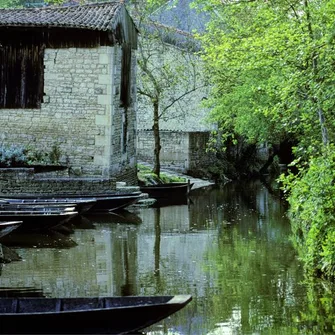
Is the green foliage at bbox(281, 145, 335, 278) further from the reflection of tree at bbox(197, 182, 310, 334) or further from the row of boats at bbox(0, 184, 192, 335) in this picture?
the row of boats at bbox(0, 184, 192, 335)

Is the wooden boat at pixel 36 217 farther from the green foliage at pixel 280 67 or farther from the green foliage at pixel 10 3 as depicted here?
the green foliage at pixel 10 3

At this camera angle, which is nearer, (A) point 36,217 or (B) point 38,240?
(B) point 38,240

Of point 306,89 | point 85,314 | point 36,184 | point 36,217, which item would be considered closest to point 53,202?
point 36,217

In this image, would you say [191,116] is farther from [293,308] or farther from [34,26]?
[293,308]

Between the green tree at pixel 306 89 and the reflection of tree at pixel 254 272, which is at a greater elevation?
the green tree at pixel 306 89

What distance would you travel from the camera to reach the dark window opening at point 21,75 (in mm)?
26078

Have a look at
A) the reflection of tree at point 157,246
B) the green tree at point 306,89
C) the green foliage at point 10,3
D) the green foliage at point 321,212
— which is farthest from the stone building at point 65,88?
the green foliage at point 10,3

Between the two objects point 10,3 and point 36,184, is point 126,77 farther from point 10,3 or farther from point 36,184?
point 10,3

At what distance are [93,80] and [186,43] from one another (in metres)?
10.5

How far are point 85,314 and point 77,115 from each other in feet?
55.6

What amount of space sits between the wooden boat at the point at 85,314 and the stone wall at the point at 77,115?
52.9 ft

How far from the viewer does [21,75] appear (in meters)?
26.2

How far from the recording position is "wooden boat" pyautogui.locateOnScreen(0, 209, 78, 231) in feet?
61.4

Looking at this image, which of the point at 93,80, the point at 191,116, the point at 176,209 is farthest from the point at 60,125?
the point at 191,116
